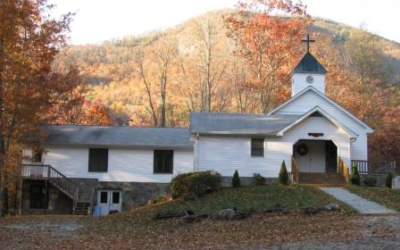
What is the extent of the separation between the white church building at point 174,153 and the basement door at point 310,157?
0.20 feet

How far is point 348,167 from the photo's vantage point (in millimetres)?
29766

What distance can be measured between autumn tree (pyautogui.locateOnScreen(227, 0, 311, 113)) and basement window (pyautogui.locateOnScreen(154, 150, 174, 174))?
13.2m

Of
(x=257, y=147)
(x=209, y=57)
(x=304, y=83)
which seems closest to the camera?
(x=257, y=147)

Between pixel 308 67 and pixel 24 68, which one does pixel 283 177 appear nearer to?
pixel 308 67

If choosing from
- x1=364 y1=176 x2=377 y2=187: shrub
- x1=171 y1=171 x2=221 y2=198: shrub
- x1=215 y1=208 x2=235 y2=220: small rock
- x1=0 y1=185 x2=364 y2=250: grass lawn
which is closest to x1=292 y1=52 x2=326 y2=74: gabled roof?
x1=364 y1=176 x2=377 y2=187: shrub

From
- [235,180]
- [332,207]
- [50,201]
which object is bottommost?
[50,201]

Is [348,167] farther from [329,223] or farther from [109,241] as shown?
[109,241]

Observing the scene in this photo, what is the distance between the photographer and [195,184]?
25875mm

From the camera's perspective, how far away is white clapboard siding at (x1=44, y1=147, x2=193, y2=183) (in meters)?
33.8

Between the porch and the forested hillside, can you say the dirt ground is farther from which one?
the forested hillside

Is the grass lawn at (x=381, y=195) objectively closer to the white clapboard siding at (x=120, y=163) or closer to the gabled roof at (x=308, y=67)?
the white clapboard siding at (x=120, y=163)

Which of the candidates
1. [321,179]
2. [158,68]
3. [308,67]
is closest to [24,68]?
[321,179]

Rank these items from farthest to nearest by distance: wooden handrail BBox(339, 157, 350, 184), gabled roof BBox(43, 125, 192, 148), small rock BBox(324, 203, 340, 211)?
1. gabled roof BBox(43, 125, 192, 148)
2. wooden handrail BBox(339, 157, 350, 184)
3. small rock BBox(324, 203, 340, 211)

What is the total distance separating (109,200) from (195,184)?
9.91 metres
